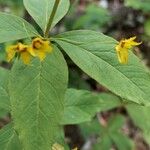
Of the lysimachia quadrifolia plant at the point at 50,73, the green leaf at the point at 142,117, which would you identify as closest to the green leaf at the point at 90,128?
the green leaf at the point at 142,117

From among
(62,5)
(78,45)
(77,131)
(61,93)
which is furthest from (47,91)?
(77,131)

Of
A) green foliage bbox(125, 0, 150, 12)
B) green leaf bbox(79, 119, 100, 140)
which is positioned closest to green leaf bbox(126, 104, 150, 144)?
green leaf bbox(79, 119, 100, 140)

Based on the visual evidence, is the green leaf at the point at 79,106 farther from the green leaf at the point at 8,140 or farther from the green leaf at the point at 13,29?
the green leaf at the point at 13,29

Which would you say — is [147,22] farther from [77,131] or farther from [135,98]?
[135,98]

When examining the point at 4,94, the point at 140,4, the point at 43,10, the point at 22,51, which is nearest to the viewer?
the point at 22,51

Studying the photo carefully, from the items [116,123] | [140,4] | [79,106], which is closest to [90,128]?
[116,123]

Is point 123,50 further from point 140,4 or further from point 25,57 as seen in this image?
point 140,4

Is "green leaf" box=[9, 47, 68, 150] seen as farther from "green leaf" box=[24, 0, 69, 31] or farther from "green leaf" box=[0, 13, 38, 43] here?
"green leaf" box=[24, 0, 69, 31]
